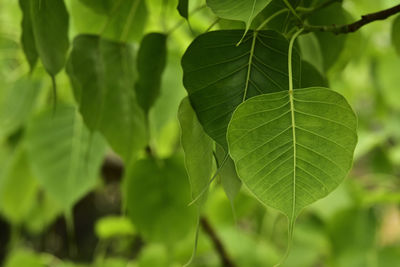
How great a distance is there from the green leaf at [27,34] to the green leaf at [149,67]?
0.05 metres

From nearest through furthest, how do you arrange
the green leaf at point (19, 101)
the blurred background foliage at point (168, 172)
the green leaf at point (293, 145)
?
the green leaf at point (293, 145) < the blurred background foliage at point (168, 172) < the green leaf at point (19, 101)

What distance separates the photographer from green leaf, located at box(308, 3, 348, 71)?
0.24 m

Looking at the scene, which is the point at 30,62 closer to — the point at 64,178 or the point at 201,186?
the point at 201,186

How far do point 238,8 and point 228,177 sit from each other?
0.06 meters

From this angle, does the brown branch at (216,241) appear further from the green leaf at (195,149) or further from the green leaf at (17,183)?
the green leaf at (195,149)

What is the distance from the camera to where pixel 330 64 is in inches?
10.3

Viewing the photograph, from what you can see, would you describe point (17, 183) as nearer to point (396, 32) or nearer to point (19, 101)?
point (19, 101)

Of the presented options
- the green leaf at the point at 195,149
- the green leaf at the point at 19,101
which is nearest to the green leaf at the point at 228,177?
the green leaf at the point at 195,149

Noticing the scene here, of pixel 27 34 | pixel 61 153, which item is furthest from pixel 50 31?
pixel 61 153

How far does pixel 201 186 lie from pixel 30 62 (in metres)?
0.11

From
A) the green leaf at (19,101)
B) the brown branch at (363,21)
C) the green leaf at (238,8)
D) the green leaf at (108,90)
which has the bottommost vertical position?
the green leaf at (19,101)

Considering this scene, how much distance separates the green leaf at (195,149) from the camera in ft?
0.58

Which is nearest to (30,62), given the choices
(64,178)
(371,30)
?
(64,178)

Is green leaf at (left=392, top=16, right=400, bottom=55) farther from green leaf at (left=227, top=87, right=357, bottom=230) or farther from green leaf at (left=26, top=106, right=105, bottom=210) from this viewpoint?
green leaf at (left=26, top=106, right=105, bottom=210)
